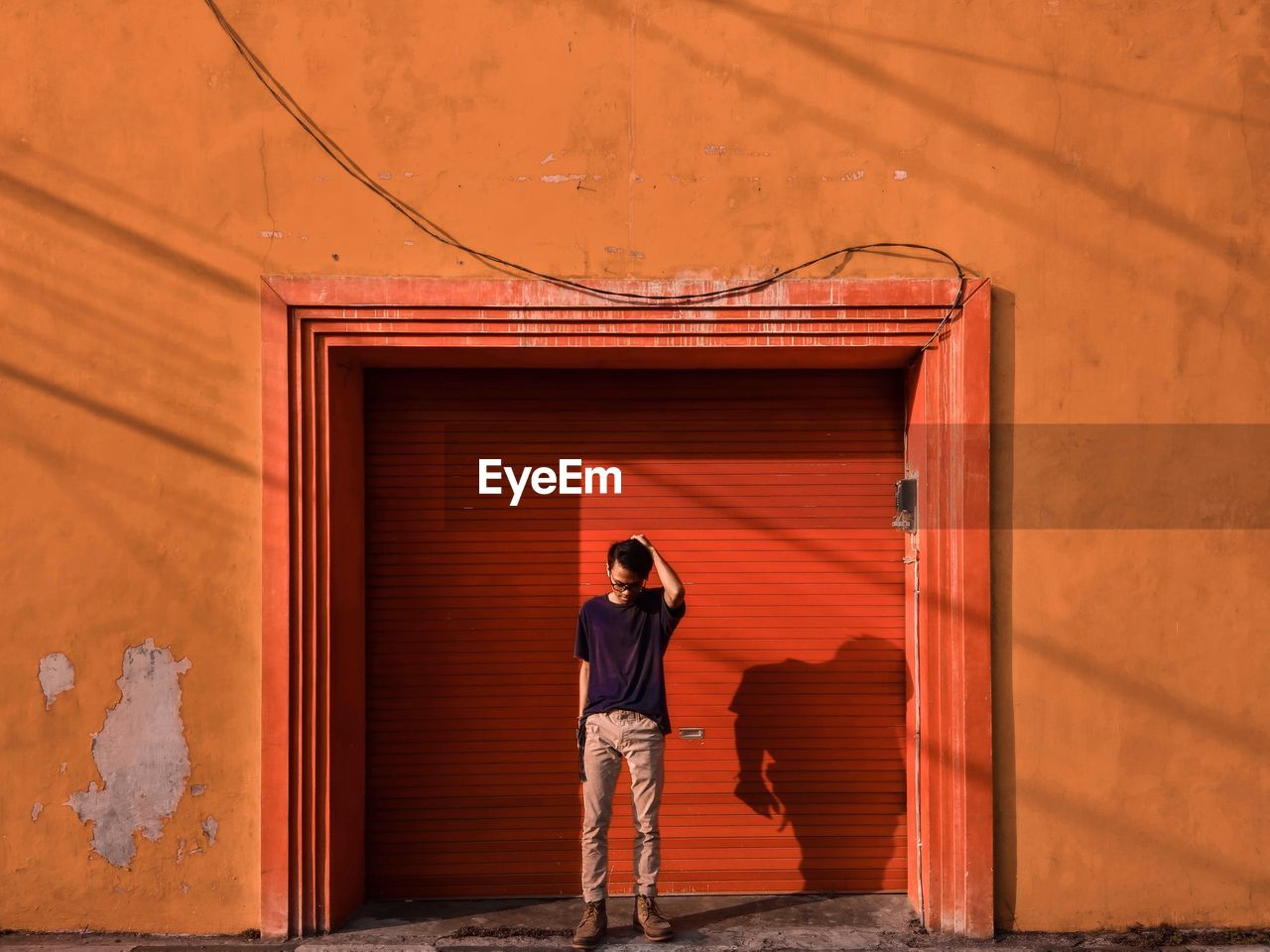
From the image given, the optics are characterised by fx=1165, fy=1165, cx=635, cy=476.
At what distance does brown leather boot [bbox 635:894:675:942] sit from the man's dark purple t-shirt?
873 millimetres

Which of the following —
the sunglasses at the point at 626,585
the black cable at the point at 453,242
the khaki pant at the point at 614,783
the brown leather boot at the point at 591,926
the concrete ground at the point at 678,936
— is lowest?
the concrete ground at the point at 678,936

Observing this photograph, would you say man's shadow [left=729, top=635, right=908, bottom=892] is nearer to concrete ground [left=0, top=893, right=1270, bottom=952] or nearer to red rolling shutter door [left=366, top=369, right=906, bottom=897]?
red rolling shutter door [left=366, top=369, right=906, bottom=897]

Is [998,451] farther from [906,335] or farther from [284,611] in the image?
[284,611]

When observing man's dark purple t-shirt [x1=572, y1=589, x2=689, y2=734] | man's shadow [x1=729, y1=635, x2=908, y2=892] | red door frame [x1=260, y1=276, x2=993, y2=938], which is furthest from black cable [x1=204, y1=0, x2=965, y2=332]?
man's shadow [x1=729, y1=635, x2=908, y2=892]

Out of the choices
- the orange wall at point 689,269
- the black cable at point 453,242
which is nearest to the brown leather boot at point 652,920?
the orange wall at point 689,269

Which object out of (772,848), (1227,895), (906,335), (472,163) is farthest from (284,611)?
(1227,895)

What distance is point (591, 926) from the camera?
5.79 m

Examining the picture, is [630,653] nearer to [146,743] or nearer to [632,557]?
[632,557]

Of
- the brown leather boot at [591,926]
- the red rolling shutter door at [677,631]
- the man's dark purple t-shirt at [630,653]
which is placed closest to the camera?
the brown leather boot at [591,926]

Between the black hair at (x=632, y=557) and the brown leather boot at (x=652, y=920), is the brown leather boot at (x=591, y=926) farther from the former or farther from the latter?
the black hair at (x=632, y=557)

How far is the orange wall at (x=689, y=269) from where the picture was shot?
19.5ft

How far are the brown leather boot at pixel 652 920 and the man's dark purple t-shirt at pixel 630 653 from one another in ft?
2.86

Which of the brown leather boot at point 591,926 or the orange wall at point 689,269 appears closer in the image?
the brown leather boot at point 591,926

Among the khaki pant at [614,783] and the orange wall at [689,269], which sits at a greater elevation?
the orange wall at [689,269]
